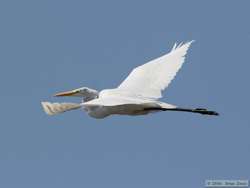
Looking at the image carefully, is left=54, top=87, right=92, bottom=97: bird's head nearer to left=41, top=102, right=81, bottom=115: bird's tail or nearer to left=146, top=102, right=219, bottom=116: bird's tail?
left=146, top=102, right=219, bottom=116: bird's tail

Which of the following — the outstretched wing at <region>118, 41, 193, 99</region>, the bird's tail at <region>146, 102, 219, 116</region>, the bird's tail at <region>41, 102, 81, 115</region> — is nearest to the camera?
the bird's tail at <region>41, 102, 81, 115</region>

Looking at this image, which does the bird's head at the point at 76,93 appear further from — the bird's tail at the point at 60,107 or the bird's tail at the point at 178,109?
the bird's tail at the point at 60,107

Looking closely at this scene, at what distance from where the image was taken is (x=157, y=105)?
21.4 metres

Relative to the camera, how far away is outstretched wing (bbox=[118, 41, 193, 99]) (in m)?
22.8

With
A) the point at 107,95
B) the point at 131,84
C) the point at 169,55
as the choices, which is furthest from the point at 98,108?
the point at 169,55

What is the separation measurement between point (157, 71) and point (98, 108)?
2.73 meters

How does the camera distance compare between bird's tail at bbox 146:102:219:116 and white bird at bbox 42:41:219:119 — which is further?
bird's tail at bbox 146:102:219:116

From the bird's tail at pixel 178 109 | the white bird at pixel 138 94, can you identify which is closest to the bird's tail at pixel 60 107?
the white bird at pixel 138 94

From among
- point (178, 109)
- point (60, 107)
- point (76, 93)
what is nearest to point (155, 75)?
point (178, 109)

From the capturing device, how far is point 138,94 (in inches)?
884

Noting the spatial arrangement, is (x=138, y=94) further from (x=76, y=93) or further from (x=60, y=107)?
(x=60, y=107)

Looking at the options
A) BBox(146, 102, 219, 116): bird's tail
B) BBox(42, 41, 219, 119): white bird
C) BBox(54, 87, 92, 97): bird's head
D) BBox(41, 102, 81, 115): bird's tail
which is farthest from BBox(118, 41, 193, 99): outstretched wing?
BBox(41, 102, 81, 115): bird's tail

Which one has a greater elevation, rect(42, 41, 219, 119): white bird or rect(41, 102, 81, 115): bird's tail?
rect(42, 41, 219, 119): white bird

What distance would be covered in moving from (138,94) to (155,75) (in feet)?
4.00
